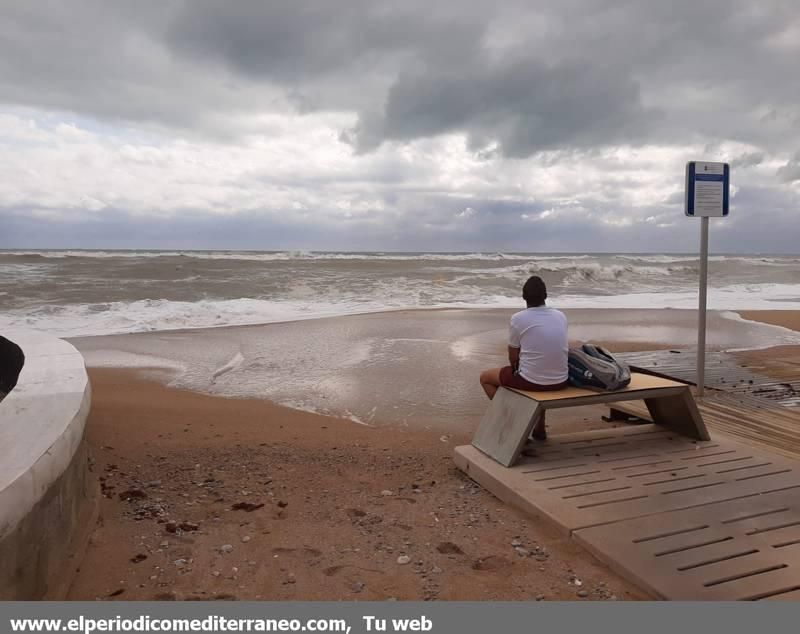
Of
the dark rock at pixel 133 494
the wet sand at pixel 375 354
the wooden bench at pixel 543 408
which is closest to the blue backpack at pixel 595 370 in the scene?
the wooden bench at pixel 543 408

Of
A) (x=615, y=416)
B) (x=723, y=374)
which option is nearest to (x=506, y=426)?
(x=615, y=416)

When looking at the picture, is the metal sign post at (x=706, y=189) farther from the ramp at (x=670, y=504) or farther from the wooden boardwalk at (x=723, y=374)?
the ramp at (x=670, y=504)

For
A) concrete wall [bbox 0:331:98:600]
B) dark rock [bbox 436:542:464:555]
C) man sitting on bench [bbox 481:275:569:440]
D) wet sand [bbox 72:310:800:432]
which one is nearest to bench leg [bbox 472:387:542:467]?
man sitting on bench [bbox 481:275:569:440]

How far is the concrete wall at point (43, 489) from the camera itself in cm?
227

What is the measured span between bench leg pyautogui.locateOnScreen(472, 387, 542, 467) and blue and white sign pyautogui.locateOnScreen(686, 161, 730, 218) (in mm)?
3129

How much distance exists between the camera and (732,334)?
38.1ft

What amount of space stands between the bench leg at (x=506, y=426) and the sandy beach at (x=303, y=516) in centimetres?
31

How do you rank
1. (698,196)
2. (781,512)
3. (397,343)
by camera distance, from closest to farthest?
(781,512)
(698,196)
(397,343)

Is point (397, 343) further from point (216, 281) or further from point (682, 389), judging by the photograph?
point (216, 281)

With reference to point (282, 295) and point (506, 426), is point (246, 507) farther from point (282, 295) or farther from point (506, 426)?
point (282, 295)

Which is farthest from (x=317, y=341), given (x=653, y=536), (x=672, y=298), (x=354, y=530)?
(x=672, y=298)

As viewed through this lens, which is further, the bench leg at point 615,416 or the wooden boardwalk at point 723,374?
the wooden boardwalk at point 723,374

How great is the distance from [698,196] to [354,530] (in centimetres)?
483

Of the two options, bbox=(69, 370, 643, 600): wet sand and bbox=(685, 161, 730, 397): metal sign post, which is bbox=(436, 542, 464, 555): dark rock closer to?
bbox=(69, 370, 643, 600): wet sand
